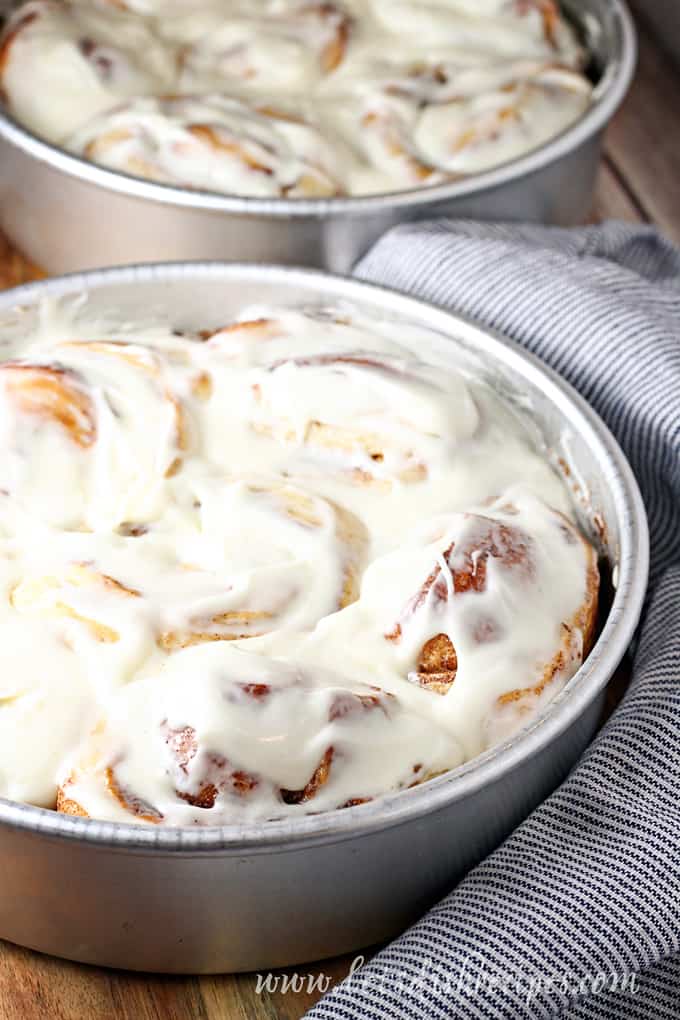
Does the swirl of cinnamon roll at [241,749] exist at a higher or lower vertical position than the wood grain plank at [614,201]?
higher

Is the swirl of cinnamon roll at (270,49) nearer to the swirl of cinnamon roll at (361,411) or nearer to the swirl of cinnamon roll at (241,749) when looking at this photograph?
the swirl of cinnamon roll at (361,411)

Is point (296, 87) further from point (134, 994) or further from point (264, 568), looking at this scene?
point (134, 994)

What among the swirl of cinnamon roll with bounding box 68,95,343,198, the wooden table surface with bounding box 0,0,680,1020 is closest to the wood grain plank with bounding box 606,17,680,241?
the swirl of cinnamon roll with bounding box 68,95,343,198

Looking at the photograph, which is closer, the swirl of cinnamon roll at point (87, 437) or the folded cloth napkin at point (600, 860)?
the folded cloth napkin at point (600, 860)

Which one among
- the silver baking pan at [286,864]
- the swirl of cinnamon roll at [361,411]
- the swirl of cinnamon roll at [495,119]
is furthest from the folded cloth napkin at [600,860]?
the swirl of cinnamon roll at [495,119]

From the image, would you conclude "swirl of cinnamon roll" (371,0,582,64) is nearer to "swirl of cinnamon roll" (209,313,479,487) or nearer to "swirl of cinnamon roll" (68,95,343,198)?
"swirl of cinnamon roll" (68,95,343,198)

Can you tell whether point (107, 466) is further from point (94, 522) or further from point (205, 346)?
point (205, 346)
